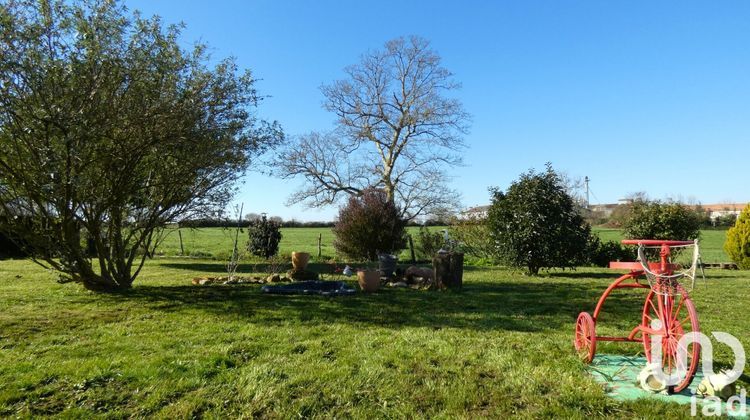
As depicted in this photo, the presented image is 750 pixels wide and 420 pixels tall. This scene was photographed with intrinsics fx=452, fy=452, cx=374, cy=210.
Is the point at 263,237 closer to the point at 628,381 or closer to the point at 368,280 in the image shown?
the point at 368,280

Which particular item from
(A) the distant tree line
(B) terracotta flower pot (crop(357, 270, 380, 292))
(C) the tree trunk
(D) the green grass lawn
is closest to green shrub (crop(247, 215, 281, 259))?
(A) the distant tree line

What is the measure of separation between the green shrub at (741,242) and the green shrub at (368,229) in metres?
12.7

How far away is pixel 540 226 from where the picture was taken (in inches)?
502

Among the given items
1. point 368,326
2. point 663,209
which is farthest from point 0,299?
point 663,209

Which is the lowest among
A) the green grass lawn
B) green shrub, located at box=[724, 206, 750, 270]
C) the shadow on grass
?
the green grass lawn

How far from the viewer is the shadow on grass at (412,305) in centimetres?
642

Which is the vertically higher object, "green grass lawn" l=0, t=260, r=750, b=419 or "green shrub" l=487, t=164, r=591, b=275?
"green shrub" l=487, t=164, r=591, b=275

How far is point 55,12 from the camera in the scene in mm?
7406

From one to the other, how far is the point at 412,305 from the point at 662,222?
13327 mm

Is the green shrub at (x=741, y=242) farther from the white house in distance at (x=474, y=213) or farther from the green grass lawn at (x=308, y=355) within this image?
the green grass lawn at (x=308, y=355)

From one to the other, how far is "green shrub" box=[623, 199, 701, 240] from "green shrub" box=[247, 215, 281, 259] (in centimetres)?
1449

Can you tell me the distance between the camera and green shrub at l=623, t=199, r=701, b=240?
16.6m

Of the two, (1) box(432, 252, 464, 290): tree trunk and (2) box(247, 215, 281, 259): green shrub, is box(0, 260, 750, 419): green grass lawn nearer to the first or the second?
(1) box(432, 252, 464, 290): tree trunk

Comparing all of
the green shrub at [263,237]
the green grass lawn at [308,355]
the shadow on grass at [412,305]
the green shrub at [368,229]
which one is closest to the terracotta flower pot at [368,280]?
the shadow on grass at [412,305]
